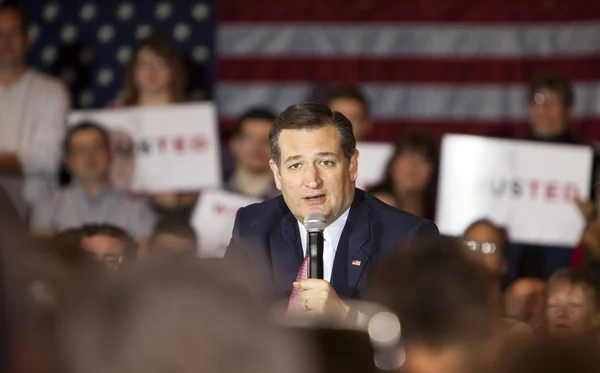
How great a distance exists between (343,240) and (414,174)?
2.52 metres

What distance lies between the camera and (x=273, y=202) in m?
4.49

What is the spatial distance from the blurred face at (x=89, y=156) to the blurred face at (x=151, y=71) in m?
0.53

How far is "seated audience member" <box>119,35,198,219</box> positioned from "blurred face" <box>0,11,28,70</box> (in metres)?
0.63

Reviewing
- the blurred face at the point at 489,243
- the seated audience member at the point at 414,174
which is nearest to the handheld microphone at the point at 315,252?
the blurred face at the point at 489,243

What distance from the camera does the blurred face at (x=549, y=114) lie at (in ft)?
22.3

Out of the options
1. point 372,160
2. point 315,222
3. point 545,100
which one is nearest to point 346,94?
point 372,160

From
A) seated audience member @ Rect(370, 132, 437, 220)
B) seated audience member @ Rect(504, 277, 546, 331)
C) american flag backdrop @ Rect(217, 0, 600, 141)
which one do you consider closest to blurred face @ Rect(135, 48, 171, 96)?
american flag backdrop @ Rect(217, 0, 600, 141)

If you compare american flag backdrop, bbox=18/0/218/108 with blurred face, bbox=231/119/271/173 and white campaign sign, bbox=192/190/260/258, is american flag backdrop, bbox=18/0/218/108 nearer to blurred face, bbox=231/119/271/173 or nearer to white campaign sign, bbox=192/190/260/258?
blurred face, bbox=231/119/271/173

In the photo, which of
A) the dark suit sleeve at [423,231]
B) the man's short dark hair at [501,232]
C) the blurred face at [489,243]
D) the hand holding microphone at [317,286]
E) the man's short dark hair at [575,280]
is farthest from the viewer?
the man's short dark hair at [501,232]

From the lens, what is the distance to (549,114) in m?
6.83

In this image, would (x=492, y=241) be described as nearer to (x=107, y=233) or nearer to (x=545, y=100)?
(x=545, y=100)

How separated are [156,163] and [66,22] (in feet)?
5.45

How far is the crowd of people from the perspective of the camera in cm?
181

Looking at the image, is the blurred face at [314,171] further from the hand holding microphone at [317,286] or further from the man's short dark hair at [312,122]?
the hand holding microphone at [317,286]
